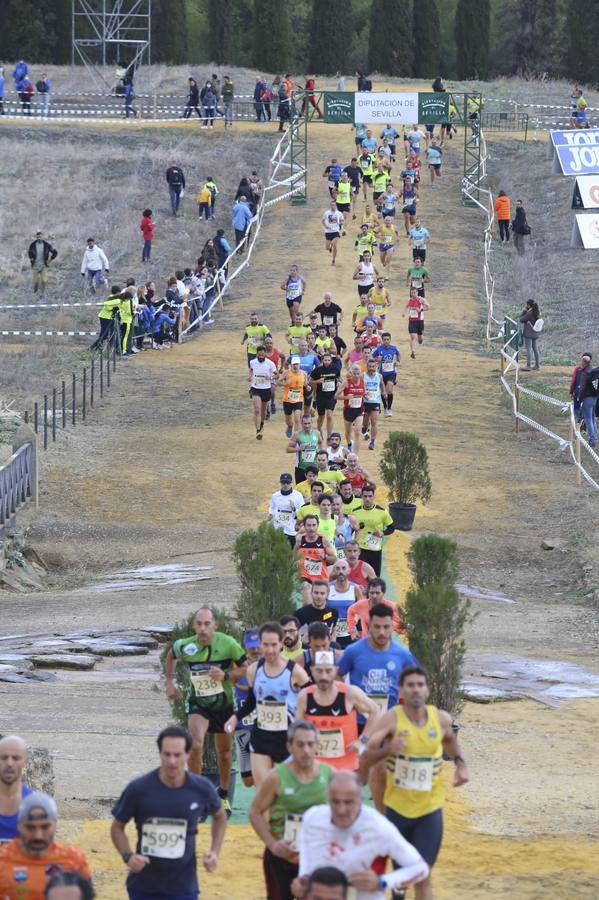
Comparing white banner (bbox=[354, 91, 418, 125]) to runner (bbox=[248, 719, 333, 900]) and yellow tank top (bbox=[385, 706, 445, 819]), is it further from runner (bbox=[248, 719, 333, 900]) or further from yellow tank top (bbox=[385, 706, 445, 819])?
runner (bbox=[248, 719, 333, 900])

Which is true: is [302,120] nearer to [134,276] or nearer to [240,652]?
[134,276]

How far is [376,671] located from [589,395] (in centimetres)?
1844

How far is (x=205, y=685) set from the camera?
12.0 meters

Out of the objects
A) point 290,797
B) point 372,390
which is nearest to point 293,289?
point 372,390

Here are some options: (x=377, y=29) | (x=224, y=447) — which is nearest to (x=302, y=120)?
(x=377, y=29)

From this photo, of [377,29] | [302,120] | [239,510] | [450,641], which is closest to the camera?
[450,641]

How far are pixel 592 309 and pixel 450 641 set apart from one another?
3043cm

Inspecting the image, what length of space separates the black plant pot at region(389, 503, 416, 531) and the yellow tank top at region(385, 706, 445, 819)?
48.5 feet

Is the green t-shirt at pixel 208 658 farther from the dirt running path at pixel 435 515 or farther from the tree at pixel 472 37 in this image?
the tree at pixel 472 37

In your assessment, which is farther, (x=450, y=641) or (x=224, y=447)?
(x=224, y=447)

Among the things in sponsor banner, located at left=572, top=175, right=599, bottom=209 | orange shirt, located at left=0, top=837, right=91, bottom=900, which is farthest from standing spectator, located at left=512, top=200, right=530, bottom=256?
orange shirt, located at left=0, top=837, right=91, bottom=900

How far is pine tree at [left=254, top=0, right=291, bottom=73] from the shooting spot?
7112 centimetres

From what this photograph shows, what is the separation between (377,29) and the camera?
2849 inches

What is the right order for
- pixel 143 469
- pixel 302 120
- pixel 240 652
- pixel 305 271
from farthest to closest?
pixel 302 120 < pixel 305 271 < pixel 143 469 < pixel 240 652
